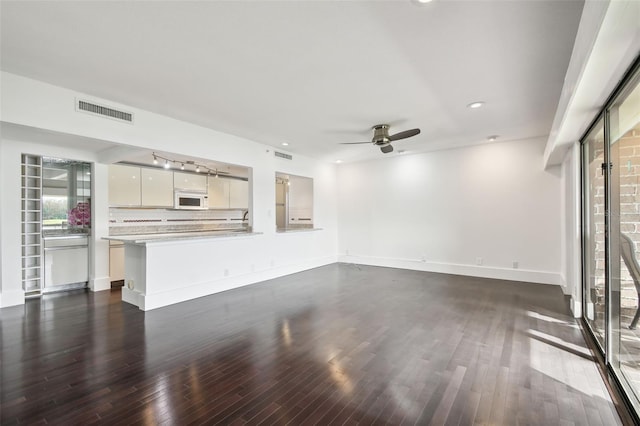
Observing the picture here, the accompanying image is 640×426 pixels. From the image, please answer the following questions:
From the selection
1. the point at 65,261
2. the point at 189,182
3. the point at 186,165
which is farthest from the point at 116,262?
the point at 186,165

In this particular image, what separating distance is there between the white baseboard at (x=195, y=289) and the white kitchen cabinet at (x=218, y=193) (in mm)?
2869

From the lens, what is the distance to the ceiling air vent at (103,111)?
3229mm

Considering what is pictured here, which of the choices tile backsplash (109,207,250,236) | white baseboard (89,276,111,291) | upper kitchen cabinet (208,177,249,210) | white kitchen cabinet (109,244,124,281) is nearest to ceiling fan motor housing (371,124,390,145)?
tile backsplash (109,207,250,236)

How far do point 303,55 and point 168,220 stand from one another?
18.9 ft

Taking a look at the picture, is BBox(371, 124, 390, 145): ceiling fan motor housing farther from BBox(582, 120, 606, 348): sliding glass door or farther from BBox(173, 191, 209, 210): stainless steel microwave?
BBox(173, 191, 209, 210): stainless steel microwave

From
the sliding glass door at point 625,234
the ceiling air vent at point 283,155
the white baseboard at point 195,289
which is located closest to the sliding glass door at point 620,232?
the sliding glass door at point 625,234

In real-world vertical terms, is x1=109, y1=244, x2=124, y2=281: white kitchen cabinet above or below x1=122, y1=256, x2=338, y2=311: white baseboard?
above

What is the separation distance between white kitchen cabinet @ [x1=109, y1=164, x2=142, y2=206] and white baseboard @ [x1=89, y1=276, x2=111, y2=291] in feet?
4.82

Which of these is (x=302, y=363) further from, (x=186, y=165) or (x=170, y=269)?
(x=186, y=165)

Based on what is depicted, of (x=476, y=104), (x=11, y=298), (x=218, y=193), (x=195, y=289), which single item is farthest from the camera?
(x=218, y=193)

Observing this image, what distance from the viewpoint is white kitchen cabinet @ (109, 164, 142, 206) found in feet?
18.2

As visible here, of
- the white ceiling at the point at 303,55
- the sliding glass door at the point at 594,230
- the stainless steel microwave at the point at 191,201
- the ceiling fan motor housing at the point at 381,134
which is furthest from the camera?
the stainless steel microwave at the point at 191,201

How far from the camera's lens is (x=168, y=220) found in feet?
22.4

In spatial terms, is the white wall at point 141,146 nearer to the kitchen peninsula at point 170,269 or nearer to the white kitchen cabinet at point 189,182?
the kitchen peninsula at point 170,269
